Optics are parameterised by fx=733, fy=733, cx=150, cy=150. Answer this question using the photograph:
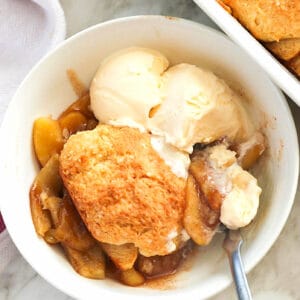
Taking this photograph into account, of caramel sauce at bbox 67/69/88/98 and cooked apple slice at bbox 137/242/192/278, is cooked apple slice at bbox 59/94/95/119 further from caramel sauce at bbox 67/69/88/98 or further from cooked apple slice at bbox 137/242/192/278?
cooked apple slice at bbox 137/242/192/278

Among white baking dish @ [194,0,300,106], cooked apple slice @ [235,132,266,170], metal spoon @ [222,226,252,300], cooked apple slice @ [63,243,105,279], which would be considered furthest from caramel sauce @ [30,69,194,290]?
white baking dish @ [194,0,300,106]

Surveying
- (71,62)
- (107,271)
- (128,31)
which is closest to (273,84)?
(128,31)

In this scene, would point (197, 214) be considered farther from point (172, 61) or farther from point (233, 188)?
point (172, 61)

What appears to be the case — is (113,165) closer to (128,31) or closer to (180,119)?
(180,119)

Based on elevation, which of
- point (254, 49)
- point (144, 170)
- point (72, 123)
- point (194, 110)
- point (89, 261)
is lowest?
point (89, 261)

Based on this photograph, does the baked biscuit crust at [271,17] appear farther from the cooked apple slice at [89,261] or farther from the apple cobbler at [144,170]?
the cooked apple slice at [89,261]

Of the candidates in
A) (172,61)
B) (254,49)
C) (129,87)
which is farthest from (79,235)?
(254,49)

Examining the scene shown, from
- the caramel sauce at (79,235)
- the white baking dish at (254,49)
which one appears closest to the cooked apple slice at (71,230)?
the caramel sauce at (79,235)
